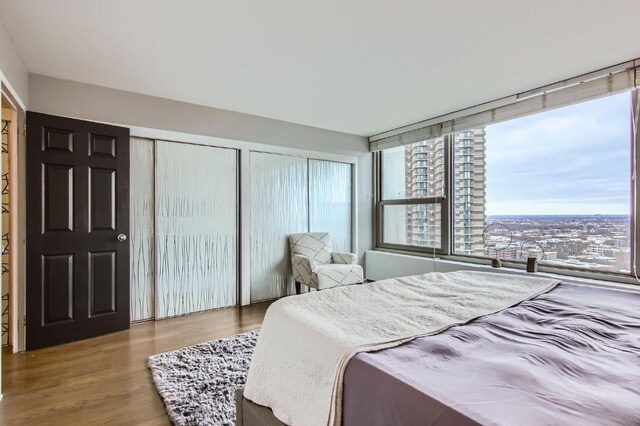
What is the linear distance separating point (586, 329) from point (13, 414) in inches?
117

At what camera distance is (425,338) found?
3.98 ft

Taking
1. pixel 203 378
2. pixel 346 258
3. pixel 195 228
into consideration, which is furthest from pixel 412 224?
pixel 203 378

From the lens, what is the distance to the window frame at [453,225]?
2789 mm

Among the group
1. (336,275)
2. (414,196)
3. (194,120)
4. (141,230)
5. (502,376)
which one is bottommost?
(336,275)

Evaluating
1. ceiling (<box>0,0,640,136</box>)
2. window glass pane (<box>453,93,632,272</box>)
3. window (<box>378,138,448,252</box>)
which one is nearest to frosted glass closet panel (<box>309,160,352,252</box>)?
window (<box>378,138,448,252</box>)

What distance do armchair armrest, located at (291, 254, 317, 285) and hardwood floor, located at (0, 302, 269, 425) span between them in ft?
2.88

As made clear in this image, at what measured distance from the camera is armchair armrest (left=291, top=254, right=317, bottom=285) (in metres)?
3.95

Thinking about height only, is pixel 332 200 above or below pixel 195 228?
above

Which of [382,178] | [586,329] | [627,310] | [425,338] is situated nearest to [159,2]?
[425,338]

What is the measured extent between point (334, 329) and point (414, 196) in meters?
3.81

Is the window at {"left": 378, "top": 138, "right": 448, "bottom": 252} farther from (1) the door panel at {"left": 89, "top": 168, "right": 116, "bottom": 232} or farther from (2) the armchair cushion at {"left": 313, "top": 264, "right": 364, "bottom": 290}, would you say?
(1) the door panel at {"left": 89, "top": 168, "right": 116, "bottom": 232}

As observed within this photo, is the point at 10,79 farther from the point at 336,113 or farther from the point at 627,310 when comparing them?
the point at 627,310

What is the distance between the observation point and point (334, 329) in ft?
4.26

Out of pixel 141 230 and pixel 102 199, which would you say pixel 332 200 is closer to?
pixel 141 230
